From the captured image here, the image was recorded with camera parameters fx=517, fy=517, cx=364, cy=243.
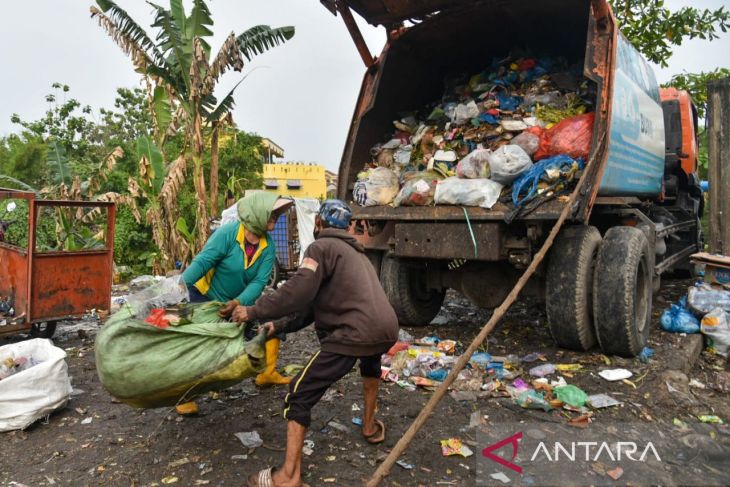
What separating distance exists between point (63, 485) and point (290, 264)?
6083 mm

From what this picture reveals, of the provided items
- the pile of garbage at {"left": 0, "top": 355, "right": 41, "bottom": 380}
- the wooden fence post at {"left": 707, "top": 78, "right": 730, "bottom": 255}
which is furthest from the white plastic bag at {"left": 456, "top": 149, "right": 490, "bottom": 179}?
the wooden fence post at {"left": 707, "top": 78, "right": 730, "bottom": 255}

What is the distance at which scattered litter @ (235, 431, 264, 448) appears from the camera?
109 inches

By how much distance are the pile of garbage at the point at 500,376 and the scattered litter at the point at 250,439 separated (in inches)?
43.6

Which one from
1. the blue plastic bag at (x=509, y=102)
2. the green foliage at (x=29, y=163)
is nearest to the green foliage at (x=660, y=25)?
the blue plastic bag at (x=509, y=102)

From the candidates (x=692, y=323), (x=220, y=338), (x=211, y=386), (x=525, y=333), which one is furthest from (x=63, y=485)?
(x=692, y=323)

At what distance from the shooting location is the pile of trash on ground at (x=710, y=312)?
4.29m

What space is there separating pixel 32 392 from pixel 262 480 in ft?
5.36

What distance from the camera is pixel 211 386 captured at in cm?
255

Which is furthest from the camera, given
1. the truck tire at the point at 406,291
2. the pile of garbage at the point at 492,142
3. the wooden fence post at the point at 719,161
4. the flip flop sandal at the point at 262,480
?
the wooden fence post at the point at 719,161

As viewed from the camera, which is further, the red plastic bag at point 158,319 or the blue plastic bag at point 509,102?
the blue plastic bag at point 509,102

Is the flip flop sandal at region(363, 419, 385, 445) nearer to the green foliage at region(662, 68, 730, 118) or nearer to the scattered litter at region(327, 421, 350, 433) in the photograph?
the scattered litter at region(327, 421, 350, 433)

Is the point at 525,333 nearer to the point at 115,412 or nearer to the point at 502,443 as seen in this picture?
the point at 502,443

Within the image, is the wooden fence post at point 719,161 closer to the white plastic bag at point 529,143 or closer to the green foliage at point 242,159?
the white plastic bag at point 529,143

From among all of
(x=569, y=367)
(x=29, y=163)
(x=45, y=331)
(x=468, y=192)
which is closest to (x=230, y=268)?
(x=468, y=192)
